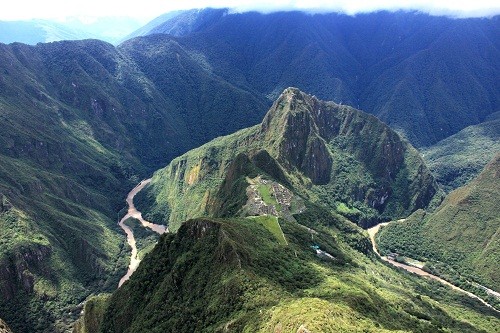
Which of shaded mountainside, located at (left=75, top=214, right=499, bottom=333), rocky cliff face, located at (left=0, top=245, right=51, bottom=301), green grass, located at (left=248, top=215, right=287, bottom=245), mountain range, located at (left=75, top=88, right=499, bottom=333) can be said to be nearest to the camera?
shaded mountainside, located at (left=75, top=214, right=499, bottom=333)

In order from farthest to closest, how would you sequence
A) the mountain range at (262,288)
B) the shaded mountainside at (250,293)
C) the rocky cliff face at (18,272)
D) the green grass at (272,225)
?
the rocky cliff face at (18,272) → the green grass at (272,225) → the mountain range at (262,288) → the shaded mountainside at (250,293)

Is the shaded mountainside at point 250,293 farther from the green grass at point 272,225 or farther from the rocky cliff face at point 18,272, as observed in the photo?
the rocky cliff face at point 18,272

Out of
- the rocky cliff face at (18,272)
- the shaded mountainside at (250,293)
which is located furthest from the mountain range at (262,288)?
the rocky cliff face at (18,272)

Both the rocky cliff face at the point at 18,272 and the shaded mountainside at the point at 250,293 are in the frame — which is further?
the rocky cliff face at the point at 18,272

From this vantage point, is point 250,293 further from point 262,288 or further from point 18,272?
point 18,272

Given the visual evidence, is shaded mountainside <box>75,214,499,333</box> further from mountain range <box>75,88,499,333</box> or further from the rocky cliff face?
the rocky cliff face

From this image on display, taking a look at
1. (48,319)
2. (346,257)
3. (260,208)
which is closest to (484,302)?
(346,257)

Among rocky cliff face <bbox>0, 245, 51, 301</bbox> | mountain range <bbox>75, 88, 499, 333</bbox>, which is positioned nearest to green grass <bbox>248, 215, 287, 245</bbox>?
mountain range <bbox>75, 88, 499, 333</bbox>

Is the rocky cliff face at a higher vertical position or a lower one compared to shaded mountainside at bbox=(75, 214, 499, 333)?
lower

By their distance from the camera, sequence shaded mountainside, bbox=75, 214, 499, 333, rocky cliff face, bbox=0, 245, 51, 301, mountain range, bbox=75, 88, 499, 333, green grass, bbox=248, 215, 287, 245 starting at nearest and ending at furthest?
1. shaded mountainside, bbox=75, 214, 499, 333
2. mountain range, bbox=75, 88, 499, 333
3. green grass, bbox=248, 215, 287, 245
4. rocky cliff face, bbox=0, 245, 51, 301
